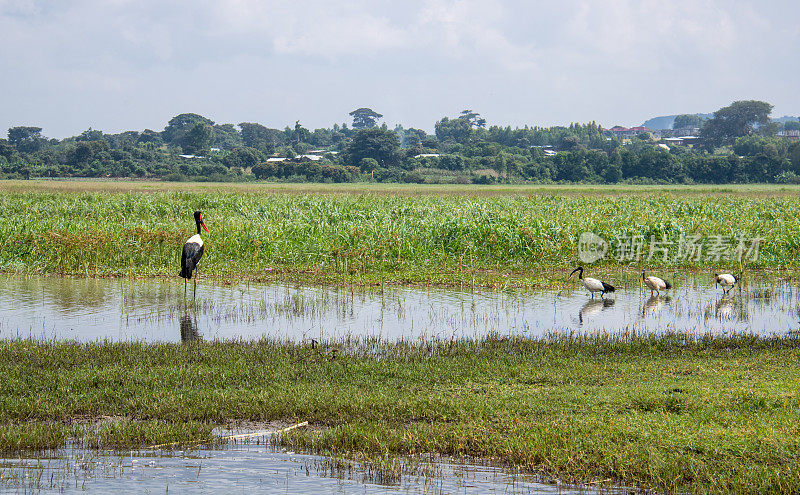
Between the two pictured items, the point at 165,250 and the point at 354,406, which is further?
the point at 165,250

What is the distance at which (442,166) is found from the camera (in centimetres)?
10731

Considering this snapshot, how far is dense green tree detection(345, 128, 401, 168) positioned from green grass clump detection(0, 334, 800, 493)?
99.7 meters

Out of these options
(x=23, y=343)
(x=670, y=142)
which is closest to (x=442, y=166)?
(x=670, y=142)

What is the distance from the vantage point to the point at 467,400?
7988mm

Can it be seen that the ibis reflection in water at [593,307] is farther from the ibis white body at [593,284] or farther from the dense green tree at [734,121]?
the dense green tree at [734,121]

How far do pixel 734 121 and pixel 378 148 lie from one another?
2932 inches

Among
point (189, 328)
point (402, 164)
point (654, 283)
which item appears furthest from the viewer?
point (402, 164)

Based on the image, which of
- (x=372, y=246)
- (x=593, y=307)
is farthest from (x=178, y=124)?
(x=593, y=307)

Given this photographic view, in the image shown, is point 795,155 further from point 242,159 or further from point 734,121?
point 242,159

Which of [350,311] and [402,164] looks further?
[402,164]

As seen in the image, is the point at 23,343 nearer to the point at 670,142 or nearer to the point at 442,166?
the point at 442,166

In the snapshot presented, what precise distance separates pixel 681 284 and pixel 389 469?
14549 millimetres

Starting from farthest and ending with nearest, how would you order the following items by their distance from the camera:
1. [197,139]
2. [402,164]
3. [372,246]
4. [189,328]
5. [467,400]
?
[197,139] < [402,164] < [372,246] < [189,328] < [467,400]

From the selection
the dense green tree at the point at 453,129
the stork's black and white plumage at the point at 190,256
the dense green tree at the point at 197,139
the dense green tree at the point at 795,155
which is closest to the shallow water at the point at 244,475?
the stork's black and white plumage at the point at 190,256
